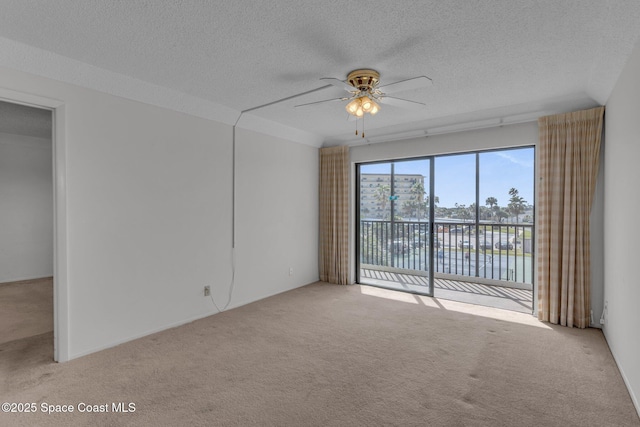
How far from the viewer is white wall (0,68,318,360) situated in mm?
2648

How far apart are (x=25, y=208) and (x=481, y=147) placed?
732 centimetres

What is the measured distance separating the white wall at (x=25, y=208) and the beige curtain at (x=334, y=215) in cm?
493

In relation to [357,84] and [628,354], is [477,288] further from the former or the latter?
[357,84]

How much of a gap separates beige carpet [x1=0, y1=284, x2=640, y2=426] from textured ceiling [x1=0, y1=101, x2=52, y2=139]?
281cm

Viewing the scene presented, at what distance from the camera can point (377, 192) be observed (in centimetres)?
532

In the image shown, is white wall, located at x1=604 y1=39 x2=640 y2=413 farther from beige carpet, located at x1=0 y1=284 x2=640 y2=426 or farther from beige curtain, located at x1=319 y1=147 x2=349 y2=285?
beige curtain, located at x1=319 y1=147 x2=349 y2=285

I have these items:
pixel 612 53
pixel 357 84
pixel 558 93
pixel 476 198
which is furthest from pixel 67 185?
pixel 476 198

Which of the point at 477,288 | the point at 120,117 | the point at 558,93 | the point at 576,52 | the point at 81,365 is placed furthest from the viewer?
the point at 477,288

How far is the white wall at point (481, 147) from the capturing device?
3221 millimetres

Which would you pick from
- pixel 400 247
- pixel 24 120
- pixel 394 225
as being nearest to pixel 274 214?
pixel 394 225

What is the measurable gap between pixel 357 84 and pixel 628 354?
2827 millimetres

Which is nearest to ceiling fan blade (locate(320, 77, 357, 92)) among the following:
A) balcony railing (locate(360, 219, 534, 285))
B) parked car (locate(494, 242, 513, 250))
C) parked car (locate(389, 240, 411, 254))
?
balcony railing (locate(360, 219, 534, 285))

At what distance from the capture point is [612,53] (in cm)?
223

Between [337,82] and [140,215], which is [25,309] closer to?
[140,215]
